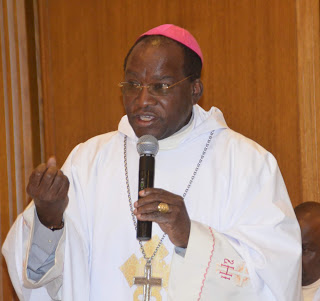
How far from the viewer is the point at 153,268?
3434 millimetres

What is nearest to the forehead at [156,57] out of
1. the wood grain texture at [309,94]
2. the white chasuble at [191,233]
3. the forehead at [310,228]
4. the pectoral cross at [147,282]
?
the white chasuble at [191,233]

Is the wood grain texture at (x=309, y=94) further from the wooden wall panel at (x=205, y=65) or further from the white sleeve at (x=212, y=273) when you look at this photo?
the white sleeve at (x=212, y=273)

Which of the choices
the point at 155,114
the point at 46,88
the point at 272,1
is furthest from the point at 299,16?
the point at 46,88

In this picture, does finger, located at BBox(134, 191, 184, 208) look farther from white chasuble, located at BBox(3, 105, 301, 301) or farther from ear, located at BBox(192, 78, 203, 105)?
ear, located at BBox(192, 78, 203, 105)

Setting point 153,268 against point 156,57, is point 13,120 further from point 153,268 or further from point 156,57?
point 153,268

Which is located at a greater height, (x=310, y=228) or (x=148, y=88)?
(x=148, y=88)

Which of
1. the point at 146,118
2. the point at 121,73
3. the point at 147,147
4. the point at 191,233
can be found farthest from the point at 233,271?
the point at 121,73

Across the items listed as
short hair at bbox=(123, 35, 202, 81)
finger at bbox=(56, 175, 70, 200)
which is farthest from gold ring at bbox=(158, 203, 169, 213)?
short hair at bbox=(123, 35, 202, 81)

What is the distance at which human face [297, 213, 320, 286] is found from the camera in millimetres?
4207

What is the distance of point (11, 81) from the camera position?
577cm

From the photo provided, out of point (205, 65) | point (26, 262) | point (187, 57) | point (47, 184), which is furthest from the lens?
point (205, 65)

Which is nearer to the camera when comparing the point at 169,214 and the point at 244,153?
the point at 169,214

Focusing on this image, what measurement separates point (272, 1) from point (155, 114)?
2081mm

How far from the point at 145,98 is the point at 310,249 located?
1.58 meters
